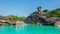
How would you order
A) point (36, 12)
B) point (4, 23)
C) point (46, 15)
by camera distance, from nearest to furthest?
1. point (4, 23)
2. point (46, 15)
3. point (36, 12)

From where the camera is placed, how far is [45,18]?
68625 millimetres

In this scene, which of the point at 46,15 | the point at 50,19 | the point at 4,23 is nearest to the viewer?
the point at 4,23

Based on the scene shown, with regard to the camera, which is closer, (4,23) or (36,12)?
(4,23)

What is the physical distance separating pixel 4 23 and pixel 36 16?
916 inches

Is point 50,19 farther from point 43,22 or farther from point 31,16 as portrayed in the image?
point 31,16

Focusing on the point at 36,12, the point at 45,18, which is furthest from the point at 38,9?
the point at 45,18

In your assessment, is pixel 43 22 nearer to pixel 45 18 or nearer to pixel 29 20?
pixel 45 18

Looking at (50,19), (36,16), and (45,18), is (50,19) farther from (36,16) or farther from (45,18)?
(36,16)

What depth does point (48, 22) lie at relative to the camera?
218ft

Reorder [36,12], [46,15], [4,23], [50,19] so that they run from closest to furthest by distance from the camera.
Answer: [4,23], [50,19], [46,15], [36,12]

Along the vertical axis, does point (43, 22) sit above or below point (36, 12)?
below

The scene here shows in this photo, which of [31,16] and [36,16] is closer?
[36,16]

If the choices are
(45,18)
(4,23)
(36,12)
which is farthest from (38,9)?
(4,23)

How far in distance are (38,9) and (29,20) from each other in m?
8.75
